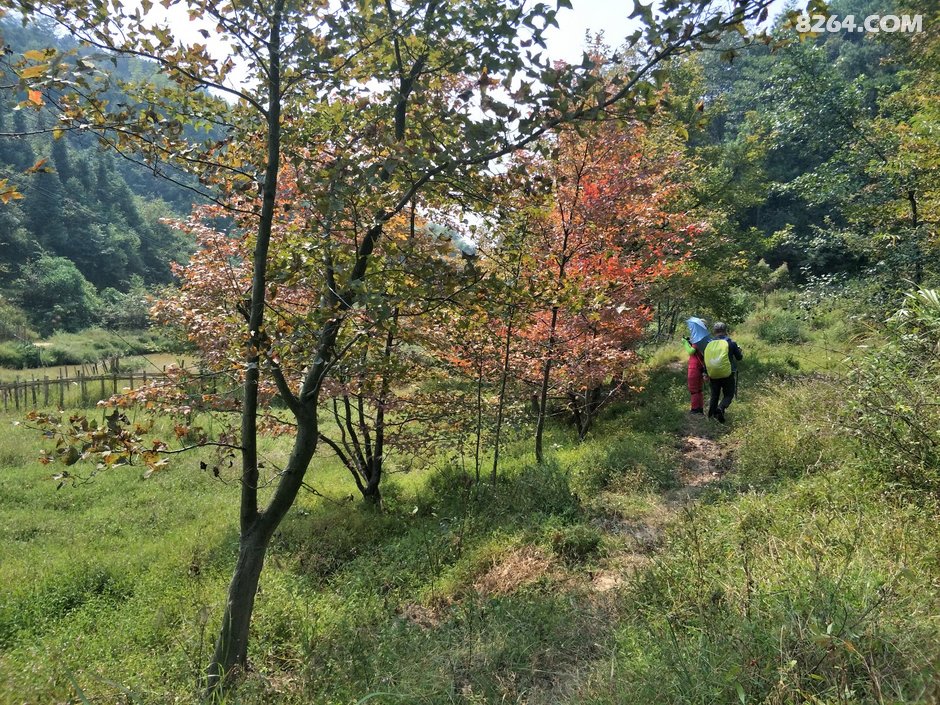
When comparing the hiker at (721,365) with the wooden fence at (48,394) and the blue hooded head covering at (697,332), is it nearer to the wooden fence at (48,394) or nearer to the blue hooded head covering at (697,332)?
the blue hooded head covering at (697,332)

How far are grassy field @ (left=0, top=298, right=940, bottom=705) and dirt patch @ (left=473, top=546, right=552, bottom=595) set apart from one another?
1.0 inches

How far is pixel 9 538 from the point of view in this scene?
275 inches

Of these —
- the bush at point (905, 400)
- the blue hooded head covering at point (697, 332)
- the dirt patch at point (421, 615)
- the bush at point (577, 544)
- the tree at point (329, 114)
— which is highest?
the tree at point (329, 114)

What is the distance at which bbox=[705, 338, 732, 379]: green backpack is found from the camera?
287 inches

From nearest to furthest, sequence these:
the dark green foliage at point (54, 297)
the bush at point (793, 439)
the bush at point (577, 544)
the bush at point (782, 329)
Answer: the bush at point (577, 544)
the bush at point (793, 439)
the bush at point (782, 329)
the dark green foliage at point (54, 297)

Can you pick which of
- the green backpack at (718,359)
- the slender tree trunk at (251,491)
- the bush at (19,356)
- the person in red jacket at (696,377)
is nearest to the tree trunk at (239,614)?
the slender tree trunk at (251,491)

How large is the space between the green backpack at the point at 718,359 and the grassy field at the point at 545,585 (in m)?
0.72

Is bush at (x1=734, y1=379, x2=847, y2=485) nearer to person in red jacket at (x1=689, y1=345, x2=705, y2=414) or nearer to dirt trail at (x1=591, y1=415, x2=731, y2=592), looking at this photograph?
dirt trail at (x1=591, y1=415, x2=731, y2=592)

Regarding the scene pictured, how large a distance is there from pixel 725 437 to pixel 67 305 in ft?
196

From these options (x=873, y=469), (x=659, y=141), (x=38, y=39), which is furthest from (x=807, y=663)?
(x=38, y=39)

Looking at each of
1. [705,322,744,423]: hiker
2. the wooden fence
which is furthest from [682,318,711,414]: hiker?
the wooden fence

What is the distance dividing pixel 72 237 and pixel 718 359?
247ft

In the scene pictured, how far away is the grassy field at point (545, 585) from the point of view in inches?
97.3

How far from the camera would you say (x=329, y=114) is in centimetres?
333
